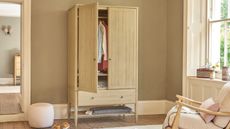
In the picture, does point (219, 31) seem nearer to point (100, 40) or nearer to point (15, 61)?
point (100, 40)

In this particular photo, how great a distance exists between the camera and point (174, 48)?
19.2 feet

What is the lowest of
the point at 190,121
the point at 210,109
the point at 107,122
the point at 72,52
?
the point at 107,122

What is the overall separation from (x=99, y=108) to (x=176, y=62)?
165 cm

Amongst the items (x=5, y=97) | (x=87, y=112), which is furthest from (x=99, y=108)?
(x=5, y=97)

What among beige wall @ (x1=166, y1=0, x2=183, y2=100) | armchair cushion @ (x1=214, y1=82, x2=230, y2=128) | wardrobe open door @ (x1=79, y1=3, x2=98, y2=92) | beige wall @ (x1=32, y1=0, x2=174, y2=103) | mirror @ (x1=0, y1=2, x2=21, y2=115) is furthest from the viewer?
mirror @ (x1=0, y1=2, x2=21, y2=115)

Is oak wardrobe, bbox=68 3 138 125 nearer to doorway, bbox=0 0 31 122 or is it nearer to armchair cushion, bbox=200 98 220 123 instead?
doorway, bbox=0 0 31 122

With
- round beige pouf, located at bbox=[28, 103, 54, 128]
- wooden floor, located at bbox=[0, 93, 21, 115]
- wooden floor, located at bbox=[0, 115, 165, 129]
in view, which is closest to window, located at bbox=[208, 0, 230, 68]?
wooden floor, located at bbox=[0, 115, 165, 129]

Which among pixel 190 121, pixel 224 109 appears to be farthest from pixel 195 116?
pixel 224 109

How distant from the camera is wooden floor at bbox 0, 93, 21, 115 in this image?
Answer: 18.8 feet

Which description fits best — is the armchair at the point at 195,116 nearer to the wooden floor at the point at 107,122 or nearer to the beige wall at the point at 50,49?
the wooden floor at the point at 107,122

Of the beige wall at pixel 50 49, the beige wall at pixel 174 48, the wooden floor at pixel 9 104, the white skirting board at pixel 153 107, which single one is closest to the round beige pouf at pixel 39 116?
the beige wall at pixel 50 49

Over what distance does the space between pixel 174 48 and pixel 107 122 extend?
6.05ft

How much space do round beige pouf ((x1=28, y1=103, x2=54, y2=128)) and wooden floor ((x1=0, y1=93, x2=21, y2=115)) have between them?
0.77 m

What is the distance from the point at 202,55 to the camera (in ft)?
17.7
